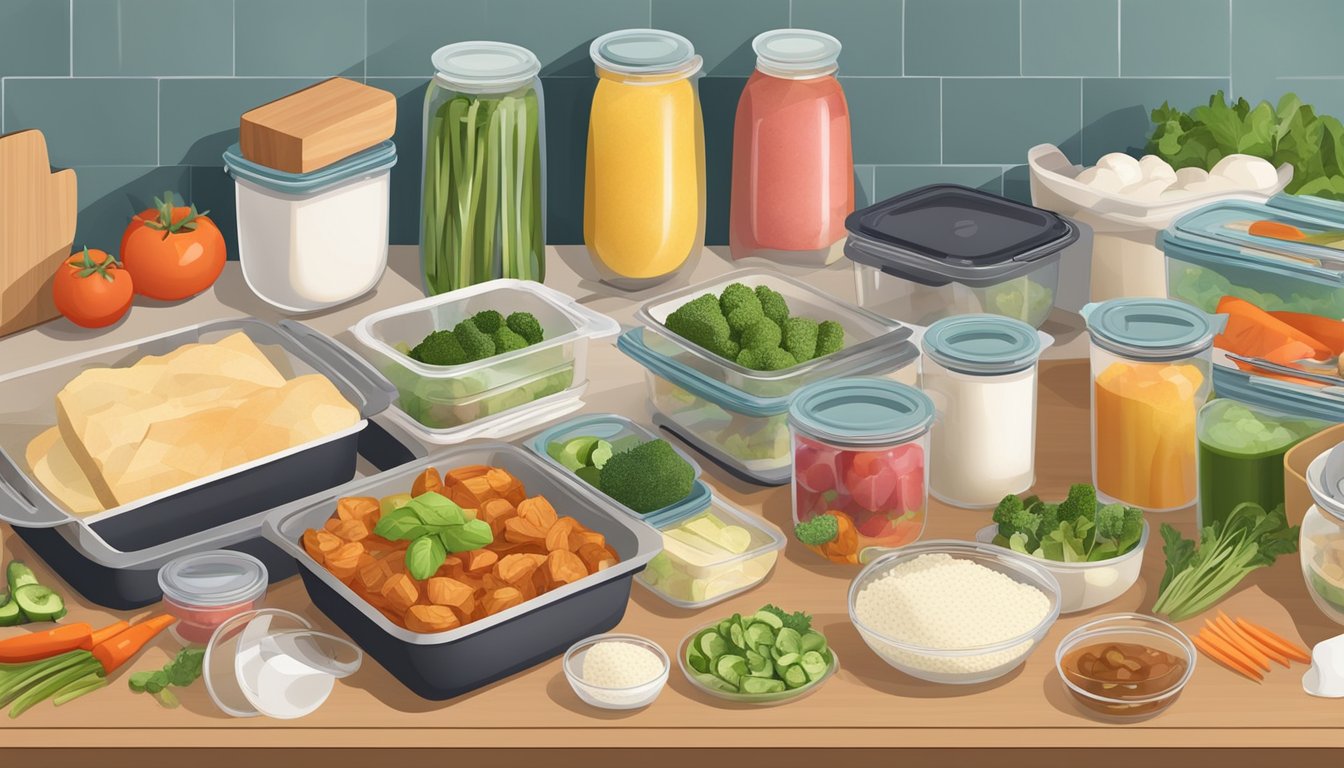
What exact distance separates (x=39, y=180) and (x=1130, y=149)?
1.70m

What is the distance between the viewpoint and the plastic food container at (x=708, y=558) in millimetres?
1990

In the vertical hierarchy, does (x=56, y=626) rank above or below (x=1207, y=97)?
below

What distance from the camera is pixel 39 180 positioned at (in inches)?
104

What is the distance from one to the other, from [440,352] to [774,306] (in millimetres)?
434

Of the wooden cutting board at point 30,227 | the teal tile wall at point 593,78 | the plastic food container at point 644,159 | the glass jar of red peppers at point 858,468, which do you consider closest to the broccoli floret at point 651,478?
the glass jar of red peppers at point 858,468

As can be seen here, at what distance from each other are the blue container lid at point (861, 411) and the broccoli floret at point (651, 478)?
0.15 metres

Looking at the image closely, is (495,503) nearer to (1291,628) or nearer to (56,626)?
(56,626)

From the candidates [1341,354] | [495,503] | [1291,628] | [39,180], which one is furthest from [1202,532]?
[39,180]

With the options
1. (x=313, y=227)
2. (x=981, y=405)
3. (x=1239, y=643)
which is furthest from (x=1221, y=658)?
(x=313, y=227)

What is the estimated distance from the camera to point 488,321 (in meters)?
2.37

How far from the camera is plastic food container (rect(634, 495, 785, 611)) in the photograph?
1.99 meters

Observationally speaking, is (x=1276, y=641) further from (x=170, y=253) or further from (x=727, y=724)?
(x=170, y=253)

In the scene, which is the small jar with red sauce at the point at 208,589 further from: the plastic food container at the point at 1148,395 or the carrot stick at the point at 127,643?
the plastic food container at the point at 1148,395

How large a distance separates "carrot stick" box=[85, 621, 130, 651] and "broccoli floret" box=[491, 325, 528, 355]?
0.64 m
